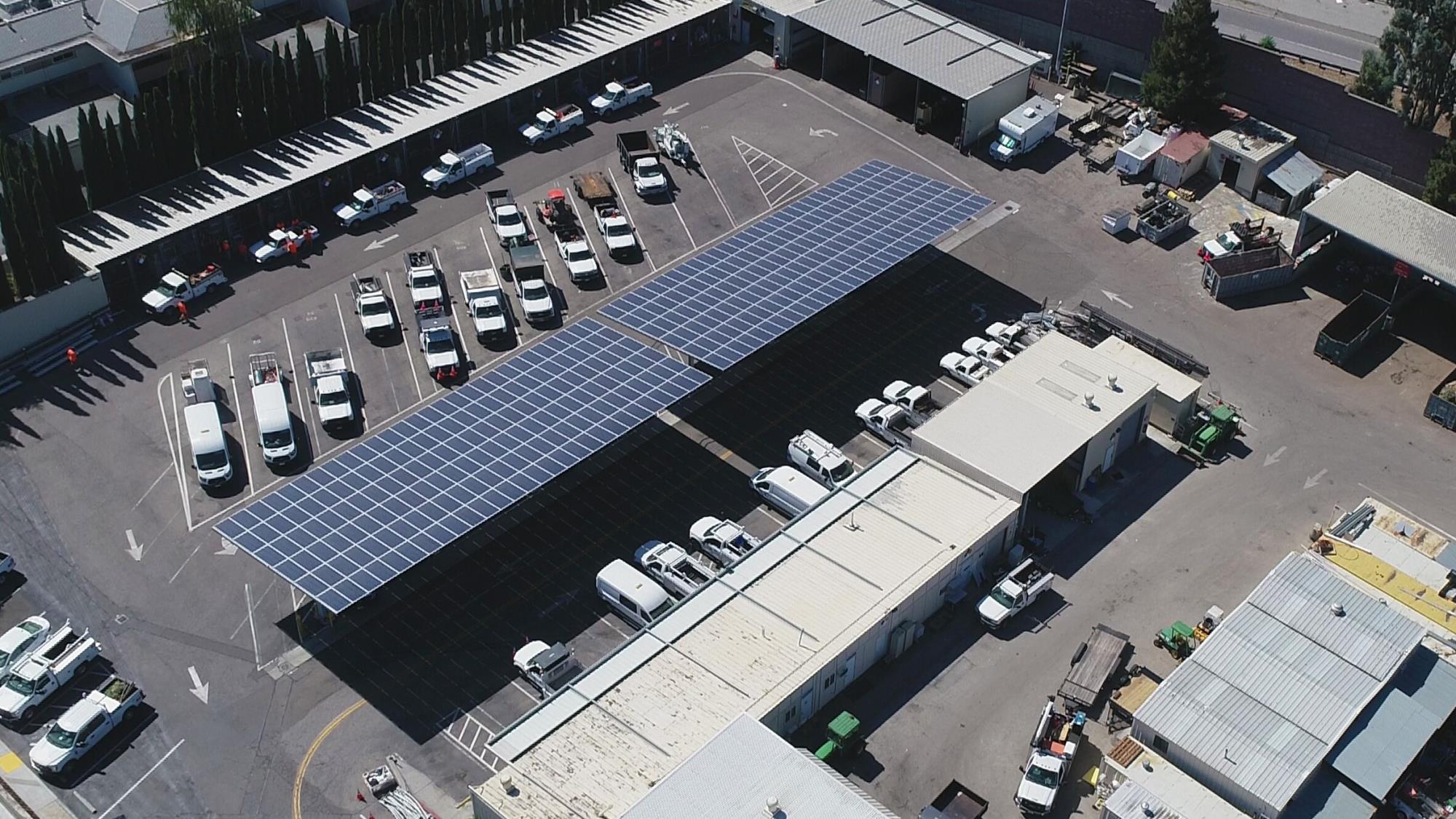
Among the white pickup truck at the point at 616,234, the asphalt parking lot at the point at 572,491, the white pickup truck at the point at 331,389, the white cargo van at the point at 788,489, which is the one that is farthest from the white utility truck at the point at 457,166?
the white cargo van at the point at 788,489

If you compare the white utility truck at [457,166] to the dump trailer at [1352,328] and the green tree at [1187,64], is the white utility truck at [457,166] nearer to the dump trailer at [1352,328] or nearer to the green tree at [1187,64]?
the green tree at [1187,64]

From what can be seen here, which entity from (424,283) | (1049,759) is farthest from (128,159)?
(1049,759)

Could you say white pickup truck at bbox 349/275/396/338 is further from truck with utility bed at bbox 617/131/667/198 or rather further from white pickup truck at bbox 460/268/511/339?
truck with utility bed at bbox 617/131/667/198

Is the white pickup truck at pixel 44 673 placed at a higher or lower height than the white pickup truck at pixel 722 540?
lower

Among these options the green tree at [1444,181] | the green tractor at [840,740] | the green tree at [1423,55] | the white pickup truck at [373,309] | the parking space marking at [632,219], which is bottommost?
the green tractor at [840,740]

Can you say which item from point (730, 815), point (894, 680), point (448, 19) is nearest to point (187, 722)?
point (730, 815)

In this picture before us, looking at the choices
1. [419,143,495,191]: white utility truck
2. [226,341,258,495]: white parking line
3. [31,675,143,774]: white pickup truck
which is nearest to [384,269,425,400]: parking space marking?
[226,341,258,495]: white parking line

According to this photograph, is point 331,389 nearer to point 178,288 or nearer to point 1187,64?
point 178,288
